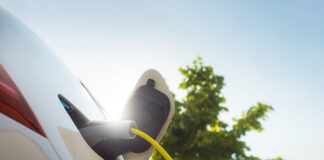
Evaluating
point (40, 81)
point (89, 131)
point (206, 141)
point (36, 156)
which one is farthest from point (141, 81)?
point (206, 141)

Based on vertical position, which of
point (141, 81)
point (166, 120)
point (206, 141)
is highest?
point (206, 141)

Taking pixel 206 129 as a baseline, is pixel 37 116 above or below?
below

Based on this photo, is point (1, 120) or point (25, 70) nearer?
point (1, 120)

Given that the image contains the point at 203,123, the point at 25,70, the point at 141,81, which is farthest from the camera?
the point at 203,123

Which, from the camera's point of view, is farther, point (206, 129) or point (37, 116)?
point (206, 129)

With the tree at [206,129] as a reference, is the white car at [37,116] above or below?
below

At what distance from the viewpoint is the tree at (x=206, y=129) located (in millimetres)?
6391

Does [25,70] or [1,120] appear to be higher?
[25,70]

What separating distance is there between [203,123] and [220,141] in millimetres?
703

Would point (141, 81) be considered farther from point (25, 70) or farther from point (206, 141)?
point (206, 141)

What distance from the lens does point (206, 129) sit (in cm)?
669

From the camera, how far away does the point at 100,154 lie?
29.2 inches

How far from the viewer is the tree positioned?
6.39 metres

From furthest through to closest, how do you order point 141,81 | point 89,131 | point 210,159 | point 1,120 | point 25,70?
point 210,159
point 141,81
point 89,131
point 25,70
point 1,120
